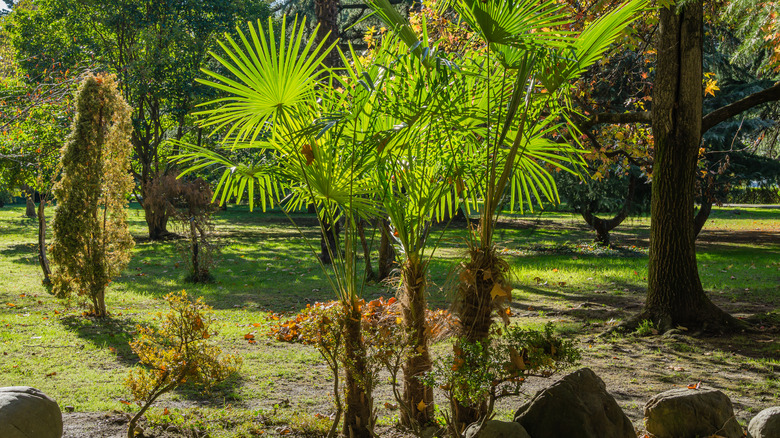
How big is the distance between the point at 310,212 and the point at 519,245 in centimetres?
1895

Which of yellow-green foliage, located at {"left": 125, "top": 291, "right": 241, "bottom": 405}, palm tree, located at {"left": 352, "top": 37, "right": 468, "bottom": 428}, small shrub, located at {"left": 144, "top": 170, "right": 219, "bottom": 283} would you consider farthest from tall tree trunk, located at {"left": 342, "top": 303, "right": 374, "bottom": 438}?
small shrub, located at {"left": 144, "top": 170, "right": 219, "bottom": 283}

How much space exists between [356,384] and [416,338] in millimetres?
501

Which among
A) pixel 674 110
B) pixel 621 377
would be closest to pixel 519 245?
pixel 674 110

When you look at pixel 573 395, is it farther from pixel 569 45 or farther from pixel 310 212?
pixel 310 212

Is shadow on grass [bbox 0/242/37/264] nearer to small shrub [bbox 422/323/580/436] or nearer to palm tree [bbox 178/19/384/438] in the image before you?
palm tree [bbox 178/19/384/438]

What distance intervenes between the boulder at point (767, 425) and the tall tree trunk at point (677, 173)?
3230mm

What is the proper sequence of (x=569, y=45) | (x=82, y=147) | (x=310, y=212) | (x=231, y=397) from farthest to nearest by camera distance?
(x=310, y=212)
(x=82, y=147)
(x=231, y=397)
(x=569, y=45)

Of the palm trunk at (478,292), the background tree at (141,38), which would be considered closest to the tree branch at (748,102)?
the palm trunk at (478,292)

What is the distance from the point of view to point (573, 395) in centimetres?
351

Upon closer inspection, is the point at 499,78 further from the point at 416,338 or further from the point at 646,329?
the point at 646,329

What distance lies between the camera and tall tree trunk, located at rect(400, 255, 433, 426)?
3.69 m

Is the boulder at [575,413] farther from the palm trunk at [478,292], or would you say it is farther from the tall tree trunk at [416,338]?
the tall tree trunk at [416,338]

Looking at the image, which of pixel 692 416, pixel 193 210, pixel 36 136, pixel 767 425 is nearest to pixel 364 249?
pixel 692 416

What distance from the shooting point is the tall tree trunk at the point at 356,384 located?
354cm
